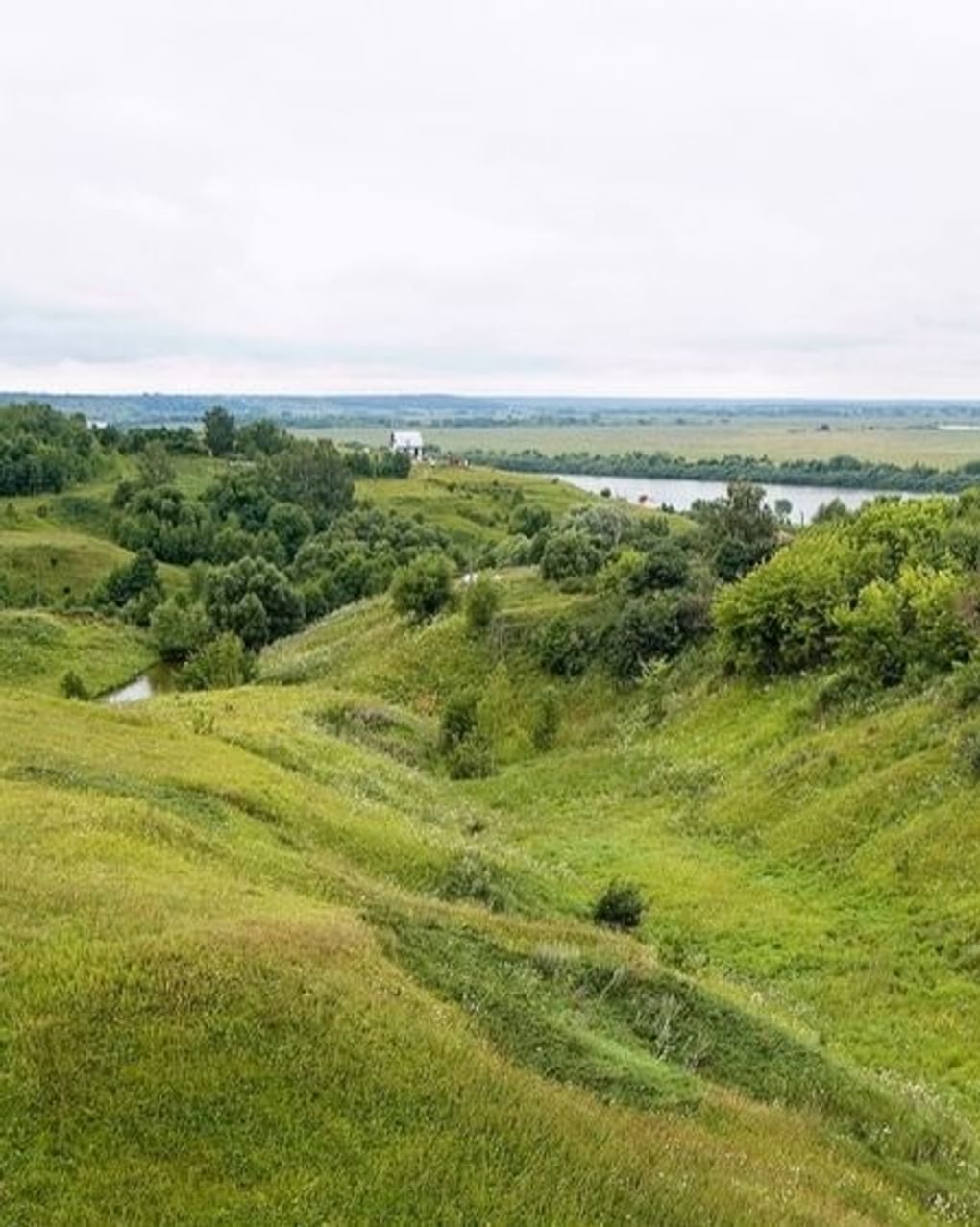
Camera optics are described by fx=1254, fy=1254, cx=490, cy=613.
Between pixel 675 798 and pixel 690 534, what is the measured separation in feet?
90.8

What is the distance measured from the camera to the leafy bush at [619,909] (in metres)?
25.4

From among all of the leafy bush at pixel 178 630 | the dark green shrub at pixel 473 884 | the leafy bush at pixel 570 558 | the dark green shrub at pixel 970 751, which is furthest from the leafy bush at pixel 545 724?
the leafy bush at pixel 178 630

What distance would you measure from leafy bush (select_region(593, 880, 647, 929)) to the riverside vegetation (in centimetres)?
16

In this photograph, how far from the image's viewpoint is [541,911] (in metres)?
24.8

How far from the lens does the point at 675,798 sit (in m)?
38.6

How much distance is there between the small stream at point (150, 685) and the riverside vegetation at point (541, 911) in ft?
57.8

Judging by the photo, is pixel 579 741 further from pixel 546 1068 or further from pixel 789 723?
pixel 546 1068

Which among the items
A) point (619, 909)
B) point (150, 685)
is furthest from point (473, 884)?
point (150, 685)

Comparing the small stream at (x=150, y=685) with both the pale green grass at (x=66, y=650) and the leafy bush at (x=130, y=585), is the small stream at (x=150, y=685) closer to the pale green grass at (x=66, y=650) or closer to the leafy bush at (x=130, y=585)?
the pale green grass at (x=66, y=650)

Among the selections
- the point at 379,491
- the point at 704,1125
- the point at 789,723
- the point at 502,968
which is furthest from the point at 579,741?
the point at 379,491

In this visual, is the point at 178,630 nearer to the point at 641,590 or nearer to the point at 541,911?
the point at 641,590

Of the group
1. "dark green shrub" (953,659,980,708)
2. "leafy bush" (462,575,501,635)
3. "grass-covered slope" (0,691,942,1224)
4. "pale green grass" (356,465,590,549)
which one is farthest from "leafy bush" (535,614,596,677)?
"pale green grass" (356,465,590,549)

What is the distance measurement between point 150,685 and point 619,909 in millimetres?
67303

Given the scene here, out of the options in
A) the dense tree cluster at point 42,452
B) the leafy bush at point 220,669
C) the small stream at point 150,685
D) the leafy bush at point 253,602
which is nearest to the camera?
the leafy bush at point 220,669
